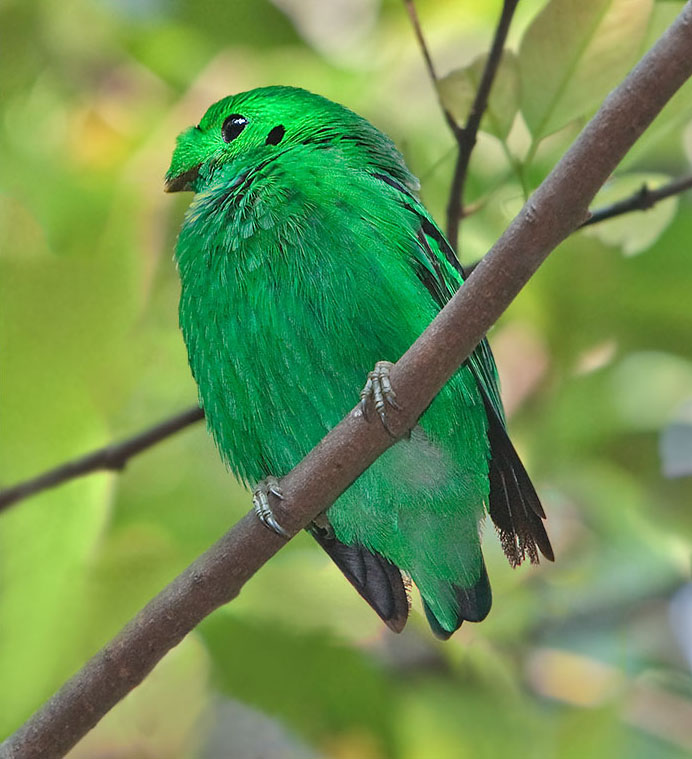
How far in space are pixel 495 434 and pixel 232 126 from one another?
133 centimetres

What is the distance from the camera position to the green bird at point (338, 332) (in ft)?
10.7

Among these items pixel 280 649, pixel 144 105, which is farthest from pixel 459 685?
pixel 144 105

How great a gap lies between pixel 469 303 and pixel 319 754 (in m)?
2.71

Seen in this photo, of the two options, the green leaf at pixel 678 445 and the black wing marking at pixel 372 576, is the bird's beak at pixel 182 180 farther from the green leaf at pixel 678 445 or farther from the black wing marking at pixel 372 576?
the green leaf at pixel 678 445

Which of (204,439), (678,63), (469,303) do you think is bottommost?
(204,439)

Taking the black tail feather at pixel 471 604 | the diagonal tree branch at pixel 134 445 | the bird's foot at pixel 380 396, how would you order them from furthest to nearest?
the black tail feather at pixel 471 604 < the diagonal tree branch at pixel 134 445 < the bird's foot at pixel 380 396

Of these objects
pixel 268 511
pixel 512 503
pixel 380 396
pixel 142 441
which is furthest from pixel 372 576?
pixel 380 396

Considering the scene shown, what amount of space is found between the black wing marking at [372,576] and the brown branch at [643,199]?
131 centimetres

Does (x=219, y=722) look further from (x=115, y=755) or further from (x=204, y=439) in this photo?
(x=204, y=439)

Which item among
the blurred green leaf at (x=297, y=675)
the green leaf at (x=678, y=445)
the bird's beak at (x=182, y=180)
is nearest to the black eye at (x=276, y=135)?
the bird's beak at (x=182, y=180)

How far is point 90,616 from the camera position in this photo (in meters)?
3.87

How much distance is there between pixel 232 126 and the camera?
3.72m

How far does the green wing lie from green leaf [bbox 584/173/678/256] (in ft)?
1.68

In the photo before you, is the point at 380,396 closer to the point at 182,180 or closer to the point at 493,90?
the point at 493,90
